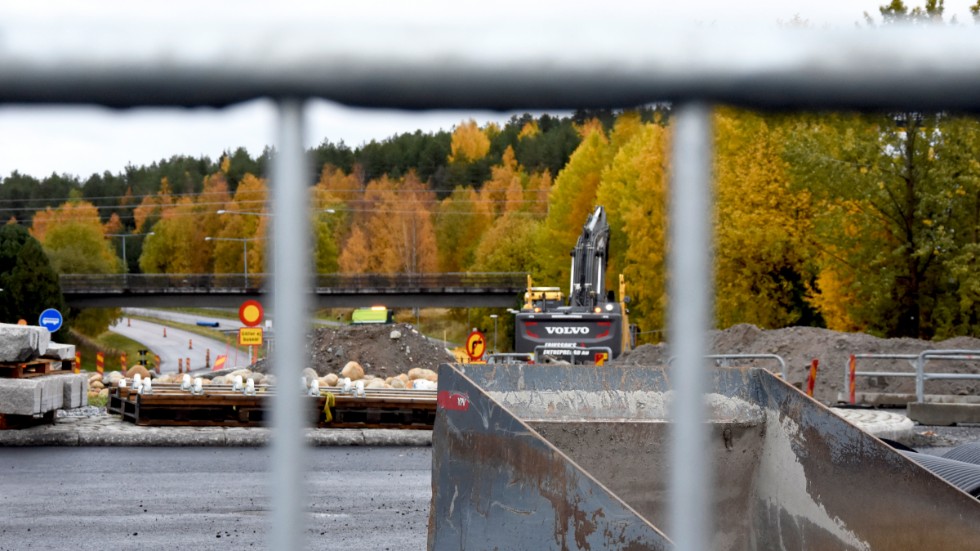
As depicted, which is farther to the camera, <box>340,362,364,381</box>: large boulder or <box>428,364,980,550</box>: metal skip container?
<box>340,362,364,381</box>: large boulder

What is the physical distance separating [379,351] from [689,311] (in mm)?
30141

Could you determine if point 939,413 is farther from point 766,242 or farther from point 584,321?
point 766,242

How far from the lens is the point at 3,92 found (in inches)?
44.5

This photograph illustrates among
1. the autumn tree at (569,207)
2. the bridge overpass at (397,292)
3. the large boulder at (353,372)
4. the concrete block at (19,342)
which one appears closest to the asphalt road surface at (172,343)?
the bridge overpass at (397,292)

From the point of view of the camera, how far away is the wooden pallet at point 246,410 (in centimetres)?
1777

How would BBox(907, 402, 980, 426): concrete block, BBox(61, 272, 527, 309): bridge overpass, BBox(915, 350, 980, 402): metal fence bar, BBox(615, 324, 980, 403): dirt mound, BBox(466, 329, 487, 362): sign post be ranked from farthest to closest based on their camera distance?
BBox(61, 272, 527, 309): bridge overpass < BBox(466, 329, 487, 362): sign post < BBox(615, 324, 980, 403): dirt mound < BBox(907, 402, 980, 426): concrete block < BBox(915, 350, 980, 402): metal fence bar

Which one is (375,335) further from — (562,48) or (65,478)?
(562,48)

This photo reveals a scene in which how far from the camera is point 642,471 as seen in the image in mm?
6367

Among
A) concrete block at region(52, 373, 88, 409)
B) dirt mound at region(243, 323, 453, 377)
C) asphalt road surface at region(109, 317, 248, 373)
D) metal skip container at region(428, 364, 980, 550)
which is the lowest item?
asphalt road surface at region(109, 317, 248, 373)

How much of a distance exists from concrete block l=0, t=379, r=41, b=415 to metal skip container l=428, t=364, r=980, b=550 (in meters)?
11.5

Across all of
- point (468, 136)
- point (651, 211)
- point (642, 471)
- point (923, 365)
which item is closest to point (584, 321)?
point (923, 365)

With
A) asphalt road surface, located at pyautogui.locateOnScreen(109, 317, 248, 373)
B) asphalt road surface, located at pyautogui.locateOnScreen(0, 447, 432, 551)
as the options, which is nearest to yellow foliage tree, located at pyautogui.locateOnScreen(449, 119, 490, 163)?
asphalt road surface, located at pyautogui.locateOnScreen(0, 447, 432, 551)

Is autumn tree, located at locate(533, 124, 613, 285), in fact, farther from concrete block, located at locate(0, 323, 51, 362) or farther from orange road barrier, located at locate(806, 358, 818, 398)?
concrete block, located at locate(0, 323, 51, 362)

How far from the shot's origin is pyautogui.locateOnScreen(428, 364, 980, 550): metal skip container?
4930mm
